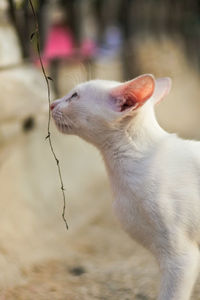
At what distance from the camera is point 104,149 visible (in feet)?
8.21

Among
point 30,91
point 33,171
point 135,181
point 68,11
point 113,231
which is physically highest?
point 68,11

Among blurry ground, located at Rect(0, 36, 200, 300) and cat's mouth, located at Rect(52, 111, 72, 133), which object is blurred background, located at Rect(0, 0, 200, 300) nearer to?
blurry ground, located at Rect(0, 36, 200, 300)

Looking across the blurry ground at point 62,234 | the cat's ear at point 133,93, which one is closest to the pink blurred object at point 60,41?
the blurry ground at point 62,234

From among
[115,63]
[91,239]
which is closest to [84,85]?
[91,239]

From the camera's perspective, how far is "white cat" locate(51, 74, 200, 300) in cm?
225

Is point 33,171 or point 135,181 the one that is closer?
point 135,181

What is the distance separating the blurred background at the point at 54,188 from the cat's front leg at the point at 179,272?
0.51 m

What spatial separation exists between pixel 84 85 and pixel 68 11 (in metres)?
4.94

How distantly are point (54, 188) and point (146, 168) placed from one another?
88.8 inches

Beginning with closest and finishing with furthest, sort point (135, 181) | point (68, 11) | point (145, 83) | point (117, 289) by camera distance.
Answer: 1. point (145, 83)
2. point (135, 181)
3. point (117, 289)
4. point (68, 11)

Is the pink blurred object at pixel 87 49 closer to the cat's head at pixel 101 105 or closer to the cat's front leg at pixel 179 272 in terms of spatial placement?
the cat's head at pixel 101 105

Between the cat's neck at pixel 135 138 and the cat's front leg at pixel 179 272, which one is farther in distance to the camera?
the cat's neck at pixel 135 138

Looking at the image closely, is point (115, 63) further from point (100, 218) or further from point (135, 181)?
point (135, 181)

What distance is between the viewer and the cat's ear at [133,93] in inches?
85.0
